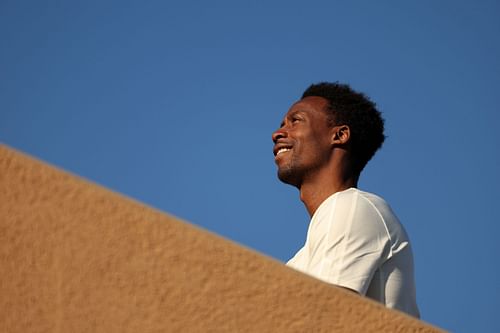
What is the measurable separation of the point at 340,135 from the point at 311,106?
30cm

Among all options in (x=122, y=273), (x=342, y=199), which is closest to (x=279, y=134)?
(x=342, y=199)

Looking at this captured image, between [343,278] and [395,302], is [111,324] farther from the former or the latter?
[395,302]

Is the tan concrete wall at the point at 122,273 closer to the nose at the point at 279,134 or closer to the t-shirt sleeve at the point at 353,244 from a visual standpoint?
the t-shirt sleeve at the point at 353,244

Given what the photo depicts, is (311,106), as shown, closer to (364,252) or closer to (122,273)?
(364,252)

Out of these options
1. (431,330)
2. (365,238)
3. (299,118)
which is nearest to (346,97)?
(299,118)

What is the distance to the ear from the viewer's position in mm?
4387

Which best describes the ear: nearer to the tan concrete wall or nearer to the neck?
the neck

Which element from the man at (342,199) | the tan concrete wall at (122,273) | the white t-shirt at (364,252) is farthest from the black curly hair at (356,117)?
the tan concrete wall at (122,273)

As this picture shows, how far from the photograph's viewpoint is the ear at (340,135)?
439 cm

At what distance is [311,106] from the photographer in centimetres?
464

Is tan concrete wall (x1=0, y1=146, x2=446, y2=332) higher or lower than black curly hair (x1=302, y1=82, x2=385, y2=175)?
lower

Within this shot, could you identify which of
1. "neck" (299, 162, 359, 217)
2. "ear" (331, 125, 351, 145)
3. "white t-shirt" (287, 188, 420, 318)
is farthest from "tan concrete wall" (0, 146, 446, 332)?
"ear" (331, 125, 351, 145)

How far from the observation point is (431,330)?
1785 millimetres

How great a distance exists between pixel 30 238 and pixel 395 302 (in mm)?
1750
